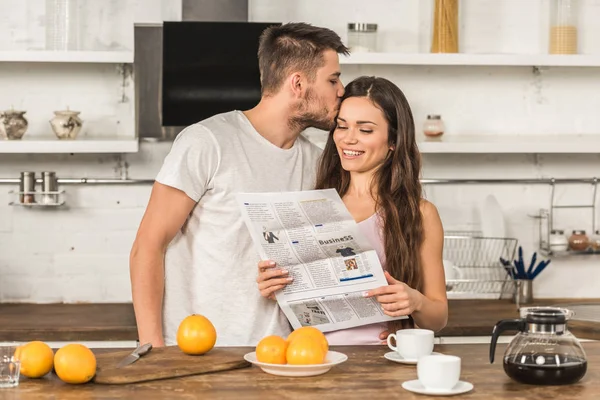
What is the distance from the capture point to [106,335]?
3600 millimetres

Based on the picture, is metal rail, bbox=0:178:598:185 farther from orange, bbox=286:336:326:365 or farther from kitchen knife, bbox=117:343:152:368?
Answer: orange, bbox=286:336:326:365

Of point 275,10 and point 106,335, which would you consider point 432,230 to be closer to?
point 106,335

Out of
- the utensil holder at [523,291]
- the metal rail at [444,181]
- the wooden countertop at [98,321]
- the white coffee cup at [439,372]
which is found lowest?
the wooden countertop at [98,321]

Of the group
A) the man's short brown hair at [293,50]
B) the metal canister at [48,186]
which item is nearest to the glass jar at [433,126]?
the man's short brown hair at [293,50]

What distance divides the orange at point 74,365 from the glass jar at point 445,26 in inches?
105

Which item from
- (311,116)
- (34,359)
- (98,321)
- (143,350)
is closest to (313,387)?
(143,350)

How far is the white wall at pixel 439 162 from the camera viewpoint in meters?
4.24

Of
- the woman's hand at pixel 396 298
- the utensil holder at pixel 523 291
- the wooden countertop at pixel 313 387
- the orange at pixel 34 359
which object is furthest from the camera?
the utensil holder at pixel 523 291

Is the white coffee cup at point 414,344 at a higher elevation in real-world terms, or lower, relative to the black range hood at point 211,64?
lower

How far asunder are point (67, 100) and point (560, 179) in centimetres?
235

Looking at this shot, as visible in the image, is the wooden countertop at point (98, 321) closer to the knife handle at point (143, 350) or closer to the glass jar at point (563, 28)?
the glass jar at point (563, 28)

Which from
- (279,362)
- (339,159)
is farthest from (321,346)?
(339,159)

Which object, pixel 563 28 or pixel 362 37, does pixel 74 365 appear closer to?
pixel 362 37

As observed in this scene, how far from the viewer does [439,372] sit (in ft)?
5.98
